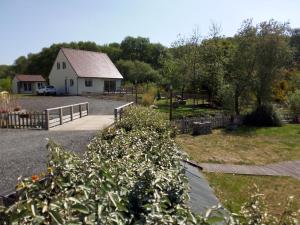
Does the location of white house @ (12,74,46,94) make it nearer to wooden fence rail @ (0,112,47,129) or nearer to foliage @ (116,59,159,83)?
foliage @ (116,59,159,83)

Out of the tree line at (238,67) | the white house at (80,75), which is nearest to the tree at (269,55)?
the tree line at (238,67)

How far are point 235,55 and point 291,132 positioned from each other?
736cm

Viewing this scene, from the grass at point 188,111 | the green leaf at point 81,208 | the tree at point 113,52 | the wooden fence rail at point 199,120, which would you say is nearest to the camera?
Result: the green leaf at point 81,208

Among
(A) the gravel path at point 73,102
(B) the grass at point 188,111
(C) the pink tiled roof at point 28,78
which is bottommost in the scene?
(B) the grass at point 188,111

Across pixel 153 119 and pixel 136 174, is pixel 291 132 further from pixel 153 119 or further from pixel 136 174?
pixel 136 174

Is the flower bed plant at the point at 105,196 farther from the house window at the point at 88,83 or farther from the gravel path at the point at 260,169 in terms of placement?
the house window at the point at 88,83

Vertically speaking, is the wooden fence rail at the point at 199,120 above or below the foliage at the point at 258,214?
below

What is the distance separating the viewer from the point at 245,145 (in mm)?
16125

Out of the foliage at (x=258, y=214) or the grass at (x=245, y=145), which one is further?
the grass at (x=245, y=145)

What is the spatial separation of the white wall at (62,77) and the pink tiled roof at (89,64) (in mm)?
720

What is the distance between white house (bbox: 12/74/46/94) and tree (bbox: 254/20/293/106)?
47.3 meters

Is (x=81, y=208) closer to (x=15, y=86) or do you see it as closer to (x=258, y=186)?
(x=258, y=186)

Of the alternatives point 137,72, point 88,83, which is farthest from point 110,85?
point 137,72

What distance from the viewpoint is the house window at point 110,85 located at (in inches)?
2029
